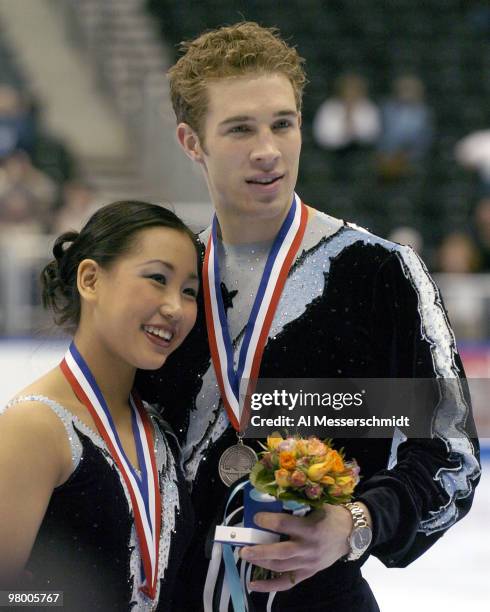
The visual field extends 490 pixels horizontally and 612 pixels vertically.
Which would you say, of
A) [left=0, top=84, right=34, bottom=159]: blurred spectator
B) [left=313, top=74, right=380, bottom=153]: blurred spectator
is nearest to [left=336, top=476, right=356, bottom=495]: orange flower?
[left=313, top=74, right=380, bottom=153]: blurred spectator

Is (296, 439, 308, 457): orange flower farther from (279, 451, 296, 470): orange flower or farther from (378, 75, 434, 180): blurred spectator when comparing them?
(378, 75, 434, 180): blurred spectator

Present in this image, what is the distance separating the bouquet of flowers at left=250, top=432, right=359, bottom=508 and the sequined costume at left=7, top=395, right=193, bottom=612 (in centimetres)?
26

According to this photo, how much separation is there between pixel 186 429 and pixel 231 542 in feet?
1.40

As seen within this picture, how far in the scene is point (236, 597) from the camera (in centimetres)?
229

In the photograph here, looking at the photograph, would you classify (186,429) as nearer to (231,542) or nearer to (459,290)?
(231,542)

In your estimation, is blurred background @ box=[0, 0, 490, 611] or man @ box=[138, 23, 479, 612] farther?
blurred background @ box=[0, 0, 490, 611]

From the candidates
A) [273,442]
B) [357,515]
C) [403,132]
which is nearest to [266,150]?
[273,442]

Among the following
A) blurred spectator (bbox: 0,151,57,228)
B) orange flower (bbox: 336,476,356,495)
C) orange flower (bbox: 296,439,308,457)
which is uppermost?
blurred spectator (bbox: 0,151,57,228)

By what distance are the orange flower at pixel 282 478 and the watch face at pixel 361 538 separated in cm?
18

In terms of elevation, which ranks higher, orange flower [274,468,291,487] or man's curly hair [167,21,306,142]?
man's curly hair [167,21,306,142]

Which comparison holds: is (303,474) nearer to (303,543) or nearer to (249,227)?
(303,543)

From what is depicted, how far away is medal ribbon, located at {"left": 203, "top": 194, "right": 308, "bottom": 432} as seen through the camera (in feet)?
7.88

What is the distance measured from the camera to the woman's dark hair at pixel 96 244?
2.31 metres

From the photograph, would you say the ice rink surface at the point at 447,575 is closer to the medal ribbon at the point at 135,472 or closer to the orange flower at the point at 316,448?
the medal ribbon at the point at 135,472
